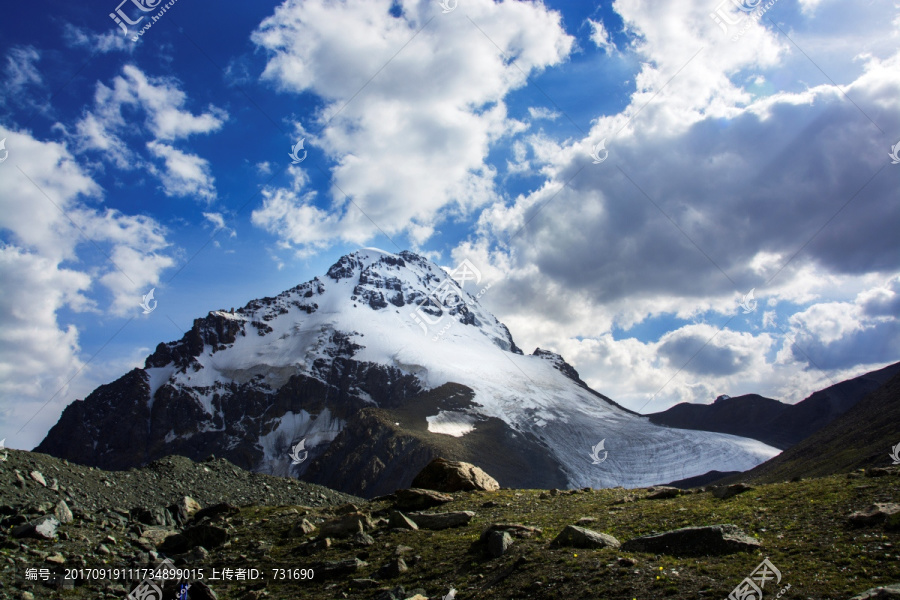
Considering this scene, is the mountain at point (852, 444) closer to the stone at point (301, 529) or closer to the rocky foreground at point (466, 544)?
the rocky foreground at point (466, 544)

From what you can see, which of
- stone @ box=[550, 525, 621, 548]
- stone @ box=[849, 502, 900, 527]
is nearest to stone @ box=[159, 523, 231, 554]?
stone @ box=[550, 525, 621, 548]

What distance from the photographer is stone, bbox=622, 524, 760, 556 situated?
A: 1817 cm

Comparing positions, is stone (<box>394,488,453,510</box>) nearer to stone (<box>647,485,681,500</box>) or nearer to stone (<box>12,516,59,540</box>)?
stone (<box>647,485,681,500</box>)

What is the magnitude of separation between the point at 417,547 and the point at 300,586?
5.26 metres

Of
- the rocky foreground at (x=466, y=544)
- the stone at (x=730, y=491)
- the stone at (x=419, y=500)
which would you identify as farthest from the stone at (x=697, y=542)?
the stone at (x=419, y=500)

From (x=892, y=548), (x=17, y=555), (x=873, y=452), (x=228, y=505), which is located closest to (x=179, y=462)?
(x=228, y=505)

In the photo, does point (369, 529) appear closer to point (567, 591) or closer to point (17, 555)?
point (567, 591)

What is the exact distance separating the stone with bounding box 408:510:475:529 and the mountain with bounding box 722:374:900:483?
8630cm

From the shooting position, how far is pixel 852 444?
11244 centimetres

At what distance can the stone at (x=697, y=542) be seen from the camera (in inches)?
715

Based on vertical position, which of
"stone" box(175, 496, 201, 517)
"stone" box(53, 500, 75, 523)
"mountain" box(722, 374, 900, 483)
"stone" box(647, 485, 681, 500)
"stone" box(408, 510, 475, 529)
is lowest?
"mountain" box(722, 374, 900, 483)

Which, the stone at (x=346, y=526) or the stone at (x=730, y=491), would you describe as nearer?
the stone at (x=346, y=526)

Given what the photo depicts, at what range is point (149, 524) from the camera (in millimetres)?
32656

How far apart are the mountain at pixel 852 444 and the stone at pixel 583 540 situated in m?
87.6
